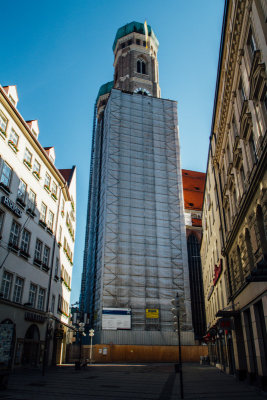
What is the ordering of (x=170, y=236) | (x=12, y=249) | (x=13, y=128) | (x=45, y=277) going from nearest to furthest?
(x=12, y=249) → (x=13, y=128) → (x=45, y=277) → (x=170, y=236)

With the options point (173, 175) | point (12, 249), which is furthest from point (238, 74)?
point (173, 175)

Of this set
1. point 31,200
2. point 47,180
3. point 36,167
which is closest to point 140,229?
point 47,180

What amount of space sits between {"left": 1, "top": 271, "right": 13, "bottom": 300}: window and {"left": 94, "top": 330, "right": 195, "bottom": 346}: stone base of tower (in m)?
28.0

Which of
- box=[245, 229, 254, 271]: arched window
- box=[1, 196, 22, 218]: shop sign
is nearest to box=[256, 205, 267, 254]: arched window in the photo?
box=[245, 229, 254, 271]: arched window

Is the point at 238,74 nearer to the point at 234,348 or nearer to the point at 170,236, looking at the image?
the point at 234,348

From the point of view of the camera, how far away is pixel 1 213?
21.9 metres

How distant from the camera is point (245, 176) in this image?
17.3m

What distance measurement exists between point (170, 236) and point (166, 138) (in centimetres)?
2119

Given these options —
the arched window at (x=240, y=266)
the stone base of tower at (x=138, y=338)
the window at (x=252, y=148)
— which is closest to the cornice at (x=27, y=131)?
the window at (x=252, y=148)

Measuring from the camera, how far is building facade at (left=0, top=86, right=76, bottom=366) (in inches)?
889

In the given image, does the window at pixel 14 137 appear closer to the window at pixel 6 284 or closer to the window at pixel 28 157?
the window at pixel 28 157

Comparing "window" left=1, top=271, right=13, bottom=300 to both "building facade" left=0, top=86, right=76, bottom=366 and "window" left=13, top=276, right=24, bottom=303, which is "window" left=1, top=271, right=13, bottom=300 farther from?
"window" left=13, top=276, right=24, bottom=303

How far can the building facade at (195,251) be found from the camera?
66500mm

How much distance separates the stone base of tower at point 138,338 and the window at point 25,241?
2628cm
